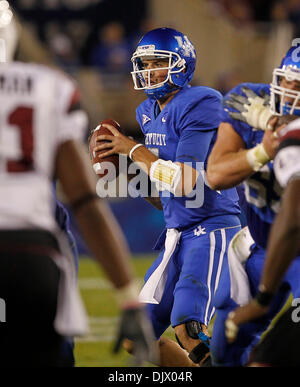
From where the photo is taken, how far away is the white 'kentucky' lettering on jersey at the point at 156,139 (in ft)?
14.0

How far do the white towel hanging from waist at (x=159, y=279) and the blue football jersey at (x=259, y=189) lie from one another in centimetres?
81

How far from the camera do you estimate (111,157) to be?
13.9 feet

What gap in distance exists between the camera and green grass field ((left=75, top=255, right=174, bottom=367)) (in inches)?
218

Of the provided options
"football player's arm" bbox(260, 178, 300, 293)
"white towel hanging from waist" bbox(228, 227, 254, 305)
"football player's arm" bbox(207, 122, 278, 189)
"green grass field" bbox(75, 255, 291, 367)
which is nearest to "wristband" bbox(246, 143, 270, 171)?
"football player's arm" bbox(207, 122, 278, 189)

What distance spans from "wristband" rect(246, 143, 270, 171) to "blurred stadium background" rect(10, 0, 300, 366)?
8271 mm

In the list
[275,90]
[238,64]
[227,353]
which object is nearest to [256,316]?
[227,353]

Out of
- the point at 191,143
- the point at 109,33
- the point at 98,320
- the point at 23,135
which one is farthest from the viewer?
the point at 109,33

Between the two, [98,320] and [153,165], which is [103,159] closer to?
[153,165]

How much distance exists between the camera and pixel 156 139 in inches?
170

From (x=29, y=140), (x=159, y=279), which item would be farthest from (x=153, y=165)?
(x=29, y=140)

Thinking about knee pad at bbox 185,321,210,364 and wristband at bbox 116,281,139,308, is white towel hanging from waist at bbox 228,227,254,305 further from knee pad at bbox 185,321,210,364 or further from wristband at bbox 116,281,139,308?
wristband at bbox 116,281,139,308

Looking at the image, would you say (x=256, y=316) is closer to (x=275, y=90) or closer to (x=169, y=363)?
(x=275, y=90)

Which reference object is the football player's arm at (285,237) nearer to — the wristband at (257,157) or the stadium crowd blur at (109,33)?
the wristband at (257,157)

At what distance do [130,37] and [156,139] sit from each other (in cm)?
878
